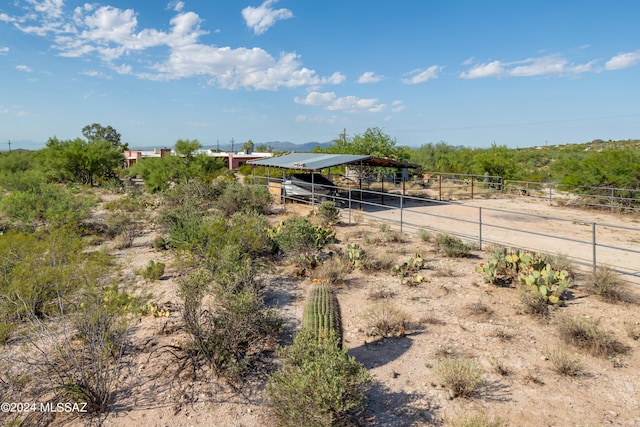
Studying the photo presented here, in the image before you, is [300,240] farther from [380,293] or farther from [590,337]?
[590,337]

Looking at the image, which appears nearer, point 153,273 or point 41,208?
point 153,273

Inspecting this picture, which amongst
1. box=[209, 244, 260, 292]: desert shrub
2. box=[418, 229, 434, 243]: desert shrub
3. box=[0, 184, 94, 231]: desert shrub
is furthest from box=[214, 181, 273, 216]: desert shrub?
box=[209, 244, 260, 292]: desert shrub

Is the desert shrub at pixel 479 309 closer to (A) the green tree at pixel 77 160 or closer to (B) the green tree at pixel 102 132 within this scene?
(A) the green tree at pixel 77 160

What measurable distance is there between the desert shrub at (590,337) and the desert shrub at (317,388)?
11.9 ft

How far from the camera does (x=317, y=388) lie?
4160mm

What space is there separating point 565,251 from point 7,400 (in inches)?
496

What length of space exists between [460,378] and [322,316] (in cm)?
209

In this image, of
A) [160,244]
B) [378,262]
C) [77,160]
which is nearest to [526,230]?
[378,262]

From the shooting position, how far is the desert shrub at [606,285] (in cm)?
769

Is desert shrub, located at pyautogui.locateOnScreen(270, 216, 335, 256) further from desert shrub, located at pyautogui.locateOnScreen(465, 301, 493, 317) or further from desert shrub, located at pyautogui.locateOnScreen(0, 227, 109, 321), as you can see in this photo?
desert shrub, located at pyautogui.locateOnScreen(0, 227, 109, 321)

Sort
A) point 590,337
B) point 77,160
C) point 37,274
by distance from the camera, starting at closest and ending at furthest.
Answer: point 590,337 < point 37,274 < point 77,160

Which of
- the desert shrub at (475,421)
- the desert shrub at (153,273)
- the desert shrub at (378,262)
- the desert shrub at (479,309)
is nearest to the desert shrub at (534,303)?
the desert shrub at (479,309)

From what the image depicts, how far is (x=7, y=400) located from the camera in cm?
480

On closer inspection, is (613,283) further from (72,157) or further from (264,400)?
(72,157)
